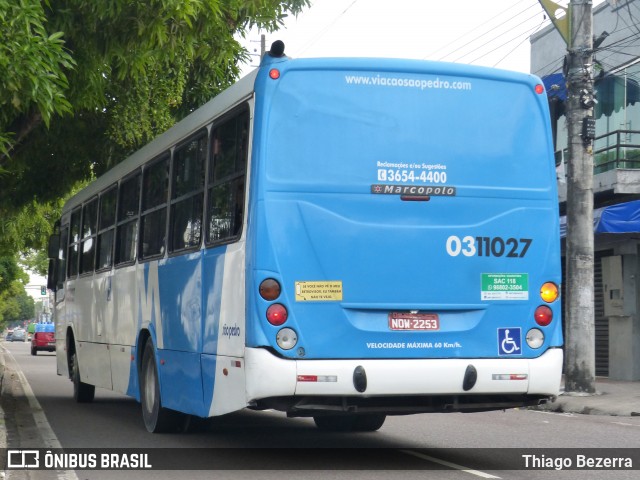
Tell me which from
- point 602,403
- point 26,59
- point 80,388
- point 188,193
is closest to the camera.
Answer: point 26,59

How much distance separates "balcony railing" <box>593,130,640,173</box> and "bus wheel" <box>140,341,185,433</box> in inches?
504

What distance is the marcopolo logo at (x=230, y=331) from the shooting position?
9012 millimetres

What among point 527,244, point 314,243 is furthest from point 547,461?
point 314,243

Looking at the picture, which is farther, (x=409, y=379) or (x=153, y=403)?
(x=153, y=403)

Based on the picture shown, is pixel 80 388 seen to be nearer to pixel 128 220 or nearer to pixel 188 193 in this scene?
pixel 128 220

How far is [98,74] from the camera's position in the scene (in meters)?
12.7

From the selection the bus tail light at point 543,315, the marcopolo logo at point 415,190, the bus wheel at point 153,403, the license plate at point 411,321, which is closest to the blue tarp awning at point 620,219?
the bus wheel at point 153,403

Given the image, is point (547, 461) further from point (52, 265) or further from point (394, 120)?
point (52, 265)

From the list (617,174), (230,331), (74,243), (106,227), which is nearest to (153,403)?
(230,331)

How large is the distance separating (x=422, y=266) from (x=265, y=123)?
1.71 metres

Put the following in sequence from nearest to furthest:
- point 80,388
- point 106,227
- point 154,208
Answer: point 154,208, point 106,227, point 80,388

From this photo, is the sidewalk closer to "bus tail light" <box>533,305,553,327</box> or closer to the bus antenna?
"bus tail light" <box>533,305,553,327</box>

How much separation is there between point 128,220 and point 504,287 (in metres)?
5.85

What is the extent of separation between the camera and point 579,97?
61.3 feet
